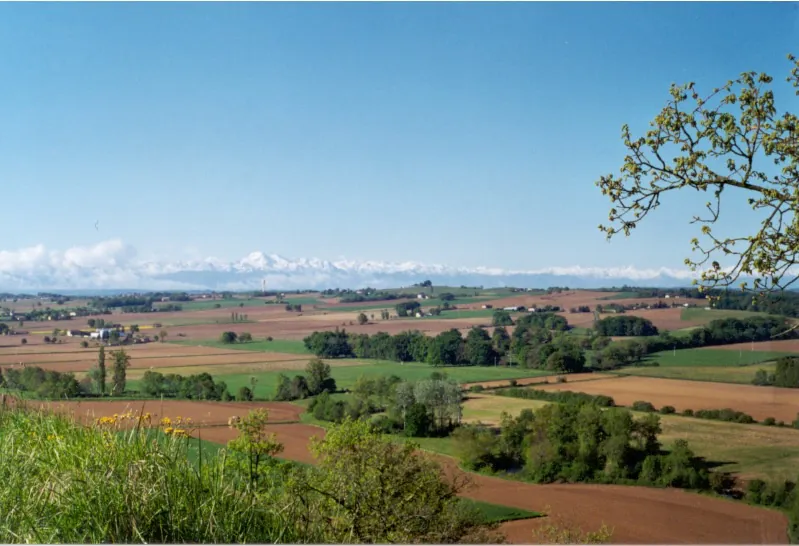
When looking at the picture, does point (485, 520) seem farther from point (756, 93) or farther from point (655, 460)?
point (756, 93)

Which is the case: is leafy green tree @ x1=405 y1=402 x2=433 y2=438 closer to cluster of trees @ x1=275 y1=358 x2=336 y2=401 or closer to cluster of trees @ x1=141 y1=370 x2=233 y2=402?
cluster of trees @ x1=275 y1=358 x2=336 y2=401

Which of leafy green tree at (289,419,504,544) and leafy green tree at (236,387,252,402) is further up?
leafy green tree at (236,387,252,402)

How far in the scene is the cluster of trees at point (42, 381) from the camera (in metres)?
9.35

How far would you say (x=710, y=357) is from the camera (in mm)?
8844

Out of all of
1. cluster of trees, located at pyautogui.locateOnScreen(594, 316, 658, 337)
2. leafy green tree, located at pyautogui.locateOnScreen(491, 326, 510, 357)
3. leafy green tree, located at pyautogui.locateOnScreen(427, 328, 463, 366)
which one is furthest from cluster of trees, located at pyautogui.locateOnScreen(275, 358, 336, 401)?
cluster of trees, located at pyautogui.locateOnScreen(594, 316, 658, 337)

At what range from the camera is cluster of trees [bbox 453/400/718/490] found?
8.07 m

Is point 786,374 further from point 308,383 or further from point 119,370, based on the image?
point 119,370

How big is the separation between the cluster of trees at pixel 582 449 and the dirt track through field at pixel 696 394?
0.27 metres

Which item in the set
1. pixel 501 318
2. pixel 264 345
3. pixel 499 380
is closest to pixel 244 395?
pixel 264 345

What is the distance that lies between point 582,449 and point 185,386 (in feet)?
17.3

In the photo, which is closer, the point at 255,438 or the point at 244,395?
Result: the point at 255,438

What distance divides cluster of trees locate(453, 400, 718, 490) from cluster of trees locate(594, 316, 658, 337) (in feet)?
3.80

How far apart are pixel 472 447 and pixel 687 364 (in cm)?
294

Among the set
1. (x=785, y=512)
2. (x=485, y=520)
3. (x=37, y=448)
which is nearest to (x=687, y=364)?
(x=785, y=512)
